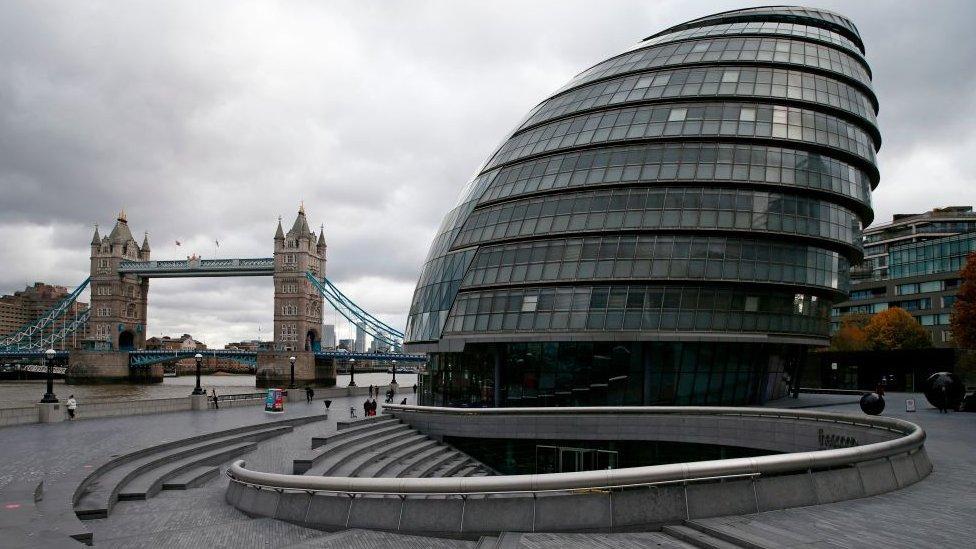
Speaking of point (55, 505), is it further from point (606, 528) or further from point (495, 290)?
point (495, 290)

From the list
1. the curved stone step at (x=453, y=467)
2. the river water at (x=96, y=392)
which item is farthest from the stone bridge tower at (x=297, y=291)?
the curved stone step at (x=453, y=467)

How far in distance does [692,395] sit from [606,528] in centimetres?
2618

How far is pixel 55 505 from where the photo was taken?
595 inches

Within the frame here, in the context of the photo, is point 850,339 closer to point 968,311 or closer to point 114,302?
point 968,311

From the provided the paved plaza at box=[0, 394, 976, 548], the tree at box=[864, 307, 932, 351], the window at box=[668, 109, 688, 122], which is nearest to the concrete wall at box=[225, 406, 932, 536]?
the paved plaza at box=[0, 394, 976, 548]

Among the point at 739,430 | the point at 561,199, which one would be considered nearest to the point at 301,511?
the point at 739,430

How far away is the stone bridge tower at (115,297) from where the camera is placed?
18738 centimetres

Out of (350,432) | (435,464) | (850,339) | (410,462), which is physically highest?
(850,339)

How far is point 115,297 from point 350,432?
187 m

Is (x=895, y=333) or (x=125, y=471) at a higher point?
(x=895, y=333)

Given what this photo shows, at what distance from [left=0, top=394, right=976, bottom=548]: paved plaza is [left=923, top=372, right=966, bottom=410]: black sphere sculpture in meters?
5.55

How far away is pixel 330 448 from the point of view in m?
24.8

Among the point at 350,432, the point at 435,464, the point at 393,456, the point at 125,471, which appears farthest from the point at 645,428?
the point at 125,471

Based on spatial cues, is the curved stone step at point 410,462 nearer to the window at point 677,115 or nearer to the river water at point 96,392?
the window at point 677,115
